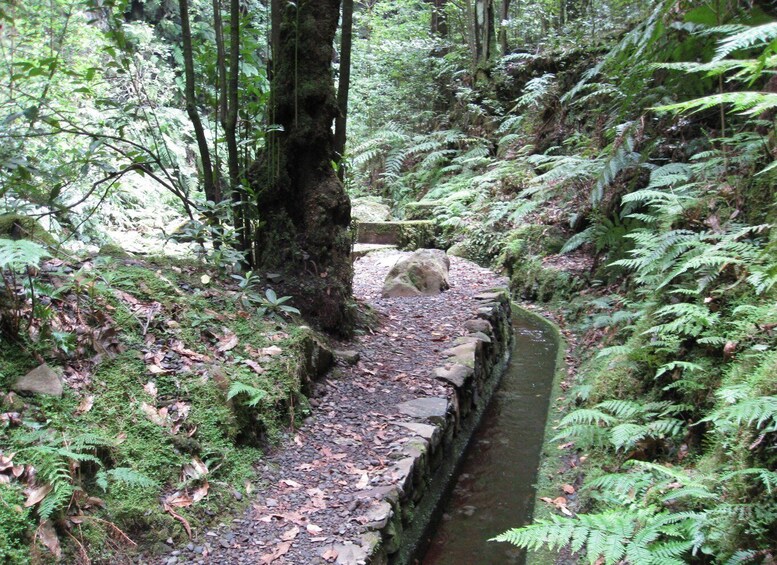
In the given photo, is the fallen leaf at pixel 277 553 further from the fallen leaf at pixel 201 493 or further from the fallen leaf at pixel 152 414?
the fallen leaf at pixel 152 414

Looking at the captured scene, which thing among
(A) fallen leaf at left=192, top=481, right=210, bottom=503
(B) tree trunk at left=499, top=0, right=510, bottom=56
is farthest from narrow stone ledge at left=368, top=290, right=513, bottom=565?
(B) tree trunk at left=499, top=0, right=510, bottom=56

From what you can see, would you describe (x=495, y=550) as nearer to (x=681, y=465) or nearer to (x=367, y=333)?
(x=681, y=465)

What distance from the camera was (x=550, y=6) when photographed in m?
15.4

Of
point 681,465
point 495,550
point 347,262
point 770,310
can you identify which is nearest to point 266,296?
point 347,262

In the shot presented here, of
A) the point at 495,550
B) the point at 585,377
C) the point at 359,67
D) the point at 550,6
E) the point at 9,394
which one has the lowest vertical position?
the point at 495,550

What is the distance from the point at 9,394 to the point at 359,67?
16.7m

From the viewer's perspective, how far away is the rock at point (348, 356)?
4.24 metres

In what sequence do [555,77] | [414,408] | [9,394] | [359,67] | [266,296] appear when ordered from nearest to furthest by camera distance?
[9,394] < [414,408] < [266,296] < [555,77] < [359,67]

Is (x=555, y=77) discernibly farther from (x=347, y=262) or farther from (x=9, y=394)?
(x=9, y=394)

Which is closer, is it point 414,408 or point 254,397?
point 254,397

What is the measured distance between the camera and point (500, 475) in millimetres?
4141

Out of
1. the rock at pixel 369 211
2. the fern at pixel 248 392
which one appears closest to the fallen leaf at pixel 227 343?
the fern at pixel 248 392

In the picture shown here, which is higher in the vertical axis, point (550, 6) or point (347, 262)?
point (550, 6)

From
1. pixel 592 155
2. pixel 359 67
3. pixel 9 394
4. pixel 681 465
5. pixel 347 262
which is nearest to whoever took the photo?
pixel 9 394
